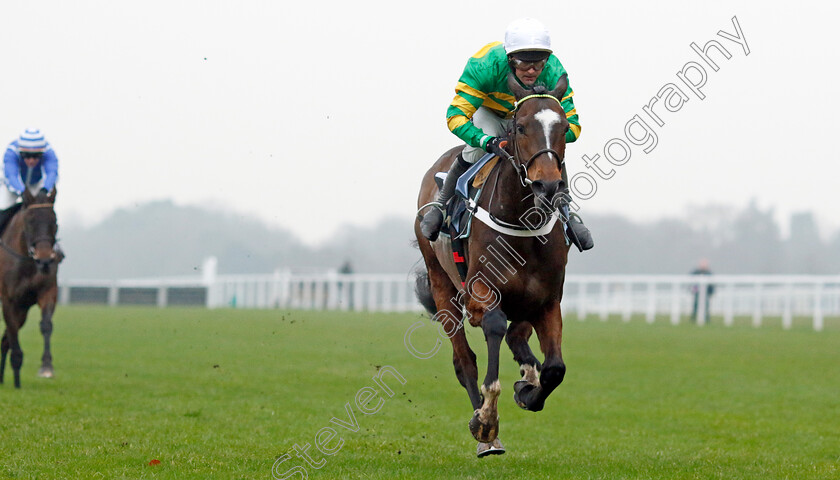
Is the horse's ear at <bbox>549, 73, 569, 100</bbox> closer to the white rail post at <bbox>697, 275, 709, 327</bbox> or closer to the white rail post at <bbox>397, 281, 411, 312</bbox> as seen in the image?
the white rail post at <bbox>697, 275, 709, 327</bbox>

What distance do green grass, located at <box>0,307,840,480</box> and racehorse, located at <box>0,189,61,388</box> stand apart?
1.99 feet

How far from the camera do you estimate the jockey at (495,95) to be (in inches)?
247

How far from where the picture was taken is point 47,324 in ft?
39.0

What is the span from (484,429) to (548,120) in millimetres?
1878

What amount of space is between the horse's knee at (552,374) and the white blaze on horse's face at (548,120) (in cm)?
134

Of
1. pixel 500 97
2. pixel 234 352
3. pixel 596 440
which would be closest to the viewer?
pixel 500 97

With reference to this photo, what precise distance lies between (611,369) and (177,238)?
138ft

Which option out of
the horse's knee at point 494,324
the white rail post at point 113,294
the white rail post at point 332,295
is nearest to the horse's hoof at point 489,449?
the horse's knee at point 494,324

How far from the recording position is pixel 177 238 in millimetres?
53250

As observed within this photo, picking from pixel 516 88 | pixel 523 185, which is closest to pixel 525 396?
pixel 523 185

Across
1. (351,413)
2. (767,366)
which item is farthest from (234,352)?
(767,366)

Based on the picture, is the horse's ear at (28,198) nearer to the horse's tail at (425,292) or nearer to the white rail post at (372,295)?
the horse's tail at (425,292)

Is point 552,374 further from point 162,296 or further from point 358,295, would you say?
point 162,296

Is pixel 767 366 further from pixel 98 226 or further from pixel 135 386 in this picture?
pixel 98 226
